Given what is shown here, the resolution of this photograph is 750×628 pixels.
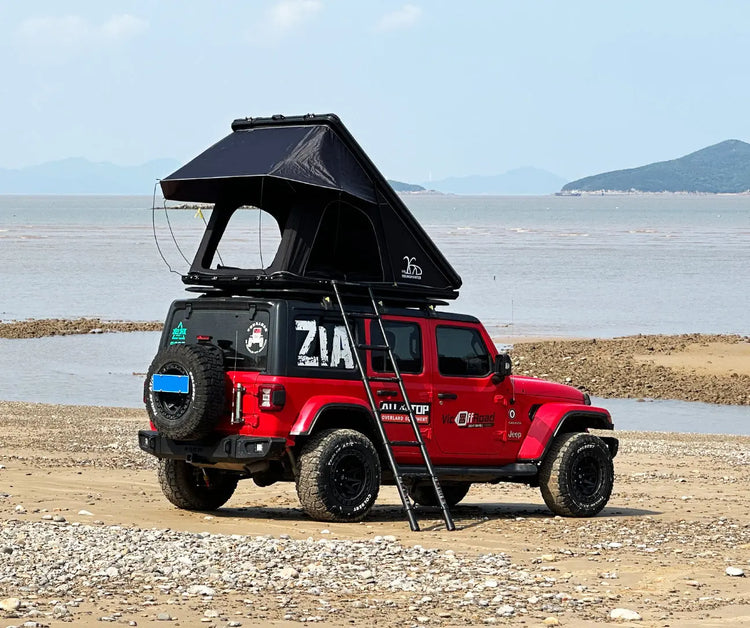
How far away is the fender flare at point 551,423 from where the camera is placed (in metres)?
14.5

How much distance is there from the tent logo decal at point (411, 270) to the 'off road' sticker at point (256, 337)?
202 centimetres

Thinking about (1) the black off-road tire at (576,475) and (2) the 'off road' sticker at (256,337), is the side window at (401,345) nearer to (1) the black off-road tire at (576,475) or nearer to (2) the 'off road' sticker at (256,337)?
(2) the 'off road' sticker at (256,337)

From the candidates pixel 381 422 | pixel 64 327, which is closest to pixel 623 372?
pixel 64 327

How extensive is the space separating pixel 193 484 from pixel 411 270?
301 centimetres

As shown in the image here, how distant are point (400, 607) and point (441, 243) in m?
108

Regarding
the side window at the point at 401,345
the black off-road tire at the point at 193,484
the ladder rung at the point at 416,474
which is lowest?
the black off-road tire at the point at 193,484

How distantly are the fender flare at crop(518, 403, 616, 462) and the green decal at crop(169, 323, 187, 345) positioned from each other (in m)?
3.67

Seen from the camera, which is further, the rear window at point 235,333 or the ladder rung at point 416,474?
the ladder rung at point 416,474

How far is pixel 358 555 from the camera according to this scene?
36.0ft

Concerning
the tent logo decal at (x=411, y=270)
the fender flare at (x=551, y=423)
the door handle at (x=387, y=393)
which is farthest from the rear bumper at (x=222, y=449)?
the fender flare at (x=551, y=423)

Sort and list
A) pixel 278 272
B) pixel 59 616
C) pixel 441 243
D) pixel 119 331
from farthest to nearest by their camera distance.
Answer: pixel 441 243 → pixel 119 331 → pixel 278 272 → pixel 59 616

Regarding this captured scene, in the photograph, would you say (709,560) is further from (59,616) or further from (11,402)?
(11,402)

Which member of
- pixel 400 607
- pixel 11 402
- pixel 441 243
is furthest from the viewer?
pixel 441 243

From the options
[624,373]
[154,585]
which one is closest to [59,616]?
[154,585]
